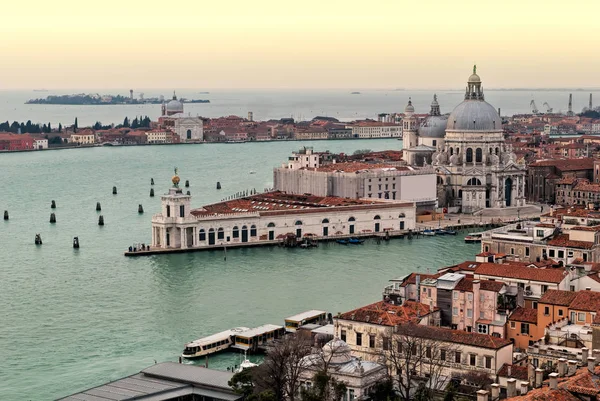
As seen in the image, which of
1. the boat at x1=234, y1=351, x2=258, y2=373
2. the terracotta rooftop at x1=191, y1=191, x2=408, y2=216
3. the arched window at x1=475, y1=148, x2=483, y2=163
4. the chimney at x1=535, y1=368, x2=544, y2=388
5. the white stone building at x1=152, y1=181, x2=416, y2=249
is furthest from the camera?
the arched window at x1=475, y1=148, x2=483, y2=163

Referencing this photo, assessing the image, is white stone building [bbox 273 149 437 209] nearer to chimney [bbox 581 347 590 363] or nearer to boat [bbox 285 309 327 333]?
boat [bbox 285 309 327 333]

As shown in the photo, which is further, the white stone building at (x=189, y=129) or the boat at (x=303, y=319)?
the white stone building at (x=189, y=129)

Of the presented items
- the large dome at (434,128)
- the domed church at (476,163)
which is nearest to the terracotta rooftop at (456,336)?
the domed church at (476,163)

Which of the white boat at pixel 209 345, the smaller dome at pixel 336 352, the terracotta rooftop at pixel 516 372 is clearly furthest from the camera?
the white boat at pixel 209 345

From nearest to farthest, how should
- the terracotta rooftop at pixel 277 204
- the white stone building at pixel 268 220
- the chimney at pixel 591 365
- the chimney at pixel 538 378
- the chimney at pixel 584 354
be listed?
the chimney at pixel 591 365, the chimney at pixel 538 378, the chimney at pixel 584 354, the white stone building at pixel 268 220, the terracotta rooftop at pixel 277 204

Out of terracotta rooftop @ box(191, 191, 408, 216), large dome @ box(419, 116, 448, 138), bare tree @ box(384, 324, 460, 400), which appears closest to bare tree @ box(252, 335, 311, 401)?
bare tree @ box(384, 324, 460, 400)

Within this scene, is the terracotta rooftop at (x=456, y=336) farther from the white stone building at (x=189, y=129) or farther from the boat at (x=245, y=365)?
the white stone building at (x=189, y=129)

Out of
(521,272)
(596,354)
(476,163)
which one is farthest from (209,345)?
(476,163)
